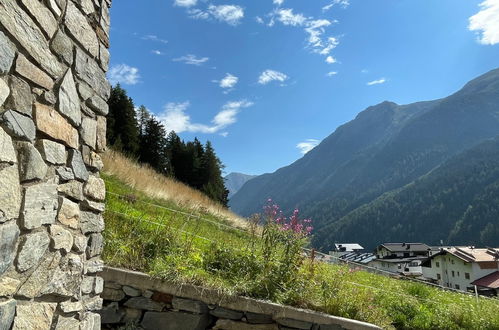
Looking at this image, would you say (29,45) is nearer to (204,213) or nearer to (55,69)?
(55,69)

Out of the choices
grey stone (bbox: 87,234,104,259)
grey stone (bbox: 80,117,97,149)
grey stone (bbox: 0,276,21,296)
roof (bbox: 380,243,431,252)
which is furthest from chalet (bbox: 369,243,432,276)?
grey stone (bbox: 0,276,21,296)

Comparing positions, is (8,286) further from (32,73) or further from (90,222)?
(32,73)

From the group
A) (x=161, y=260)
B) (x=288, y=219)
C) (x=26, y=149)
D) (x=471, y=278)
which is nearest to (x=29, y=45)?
(x=26, y=149)

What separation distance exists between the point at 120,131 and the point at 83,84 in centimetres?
2141

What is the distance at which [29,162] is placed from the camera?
1.75 m

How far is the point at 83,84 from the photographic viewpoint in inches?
92.7

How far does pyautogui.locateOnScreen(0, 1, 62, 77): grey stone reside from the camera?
159 centimetres

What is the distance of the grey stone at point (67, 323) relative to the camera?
6.84 feet

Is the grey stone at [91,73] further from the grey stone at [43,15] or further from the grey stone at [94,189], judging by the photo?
the grey stone at [94,189]

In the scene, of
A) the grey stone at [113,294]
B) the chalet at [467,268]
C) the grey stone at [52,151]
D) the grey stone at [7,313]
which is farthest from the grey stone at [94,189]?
the chalet at [467,268]

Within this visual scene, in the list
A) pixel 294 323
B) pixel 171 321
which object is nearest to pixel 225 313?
pixel 171 321

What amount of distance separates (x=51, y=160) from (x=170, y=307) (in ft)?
8.99

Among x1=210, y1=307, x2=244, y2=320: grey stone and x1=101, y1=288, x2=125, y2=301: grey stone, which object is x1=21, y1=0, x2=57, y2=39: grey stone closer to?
x1=101, y1=288, x2=125, y2=301: grey stone

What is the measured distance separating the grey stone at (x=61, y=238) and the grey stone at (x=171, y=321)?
87.0 inches
